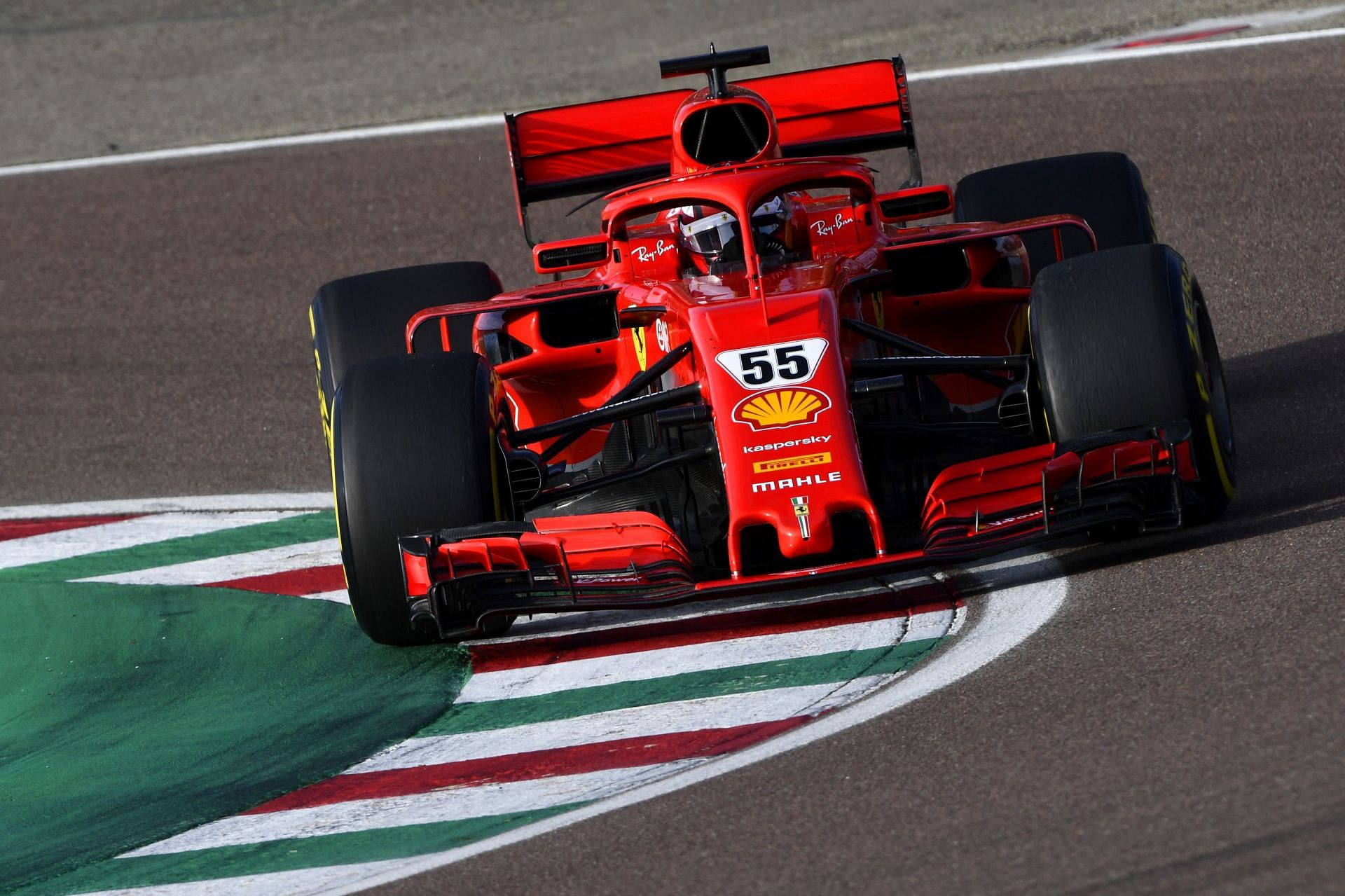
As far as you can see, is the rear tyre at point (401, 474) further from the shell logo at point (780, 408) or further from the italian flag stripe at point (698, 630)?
the shell logo at point (780, 408)

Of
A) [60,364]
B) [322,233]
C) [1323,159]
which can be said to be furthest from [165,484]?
[1323,159]

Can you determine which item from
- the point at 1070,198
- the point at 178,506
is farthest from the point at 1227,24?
the point at 178,506

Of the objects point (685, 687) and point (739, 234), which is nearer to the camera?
point (685, 687)

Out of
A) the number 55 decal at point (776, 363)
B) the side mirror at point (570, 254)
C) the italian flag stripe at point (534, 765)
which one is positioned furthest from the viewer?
the side mirror at point (570, 254)

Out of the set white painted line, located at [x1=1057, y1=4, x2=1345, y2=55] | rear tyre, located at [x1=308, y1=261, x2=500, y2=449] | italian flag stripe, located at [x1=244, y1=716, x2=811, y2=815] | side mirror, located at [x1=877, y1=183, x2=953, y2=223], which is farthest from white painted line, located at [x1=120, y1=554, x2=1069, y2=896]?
white painted line, located at [x1=1057, y1=4, x2=1345, y2=55]

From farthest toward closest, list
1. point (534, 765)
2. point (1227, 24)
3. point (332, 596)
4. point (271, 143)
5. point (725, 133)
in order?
1. point (271, 143)
2. point (1227, 24)
3. point (725, 133)
4. point (332, 596)
5. point (534, 765)

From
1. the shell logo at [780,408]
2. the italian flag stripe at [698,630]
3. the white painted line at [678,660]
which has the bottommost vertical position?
the italian flag stripe at [698,630]

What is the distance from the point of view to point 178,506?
8906 mm

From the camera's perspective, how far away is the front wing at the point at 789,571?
5.54 m

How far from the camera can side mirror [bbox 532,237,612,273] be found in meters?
7.39

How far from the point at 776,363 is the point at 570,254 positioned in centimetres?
182

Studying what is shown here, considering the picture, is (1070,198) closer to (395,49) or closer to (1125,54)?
(1125,54)

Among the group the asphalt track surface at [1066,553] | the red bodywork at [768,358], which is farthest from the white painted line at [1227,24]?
the red bodywork at [768,358]

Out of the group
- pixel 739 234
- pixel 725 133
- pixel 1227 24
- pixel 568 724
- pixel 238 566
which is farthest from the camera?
pixel 1227 24
